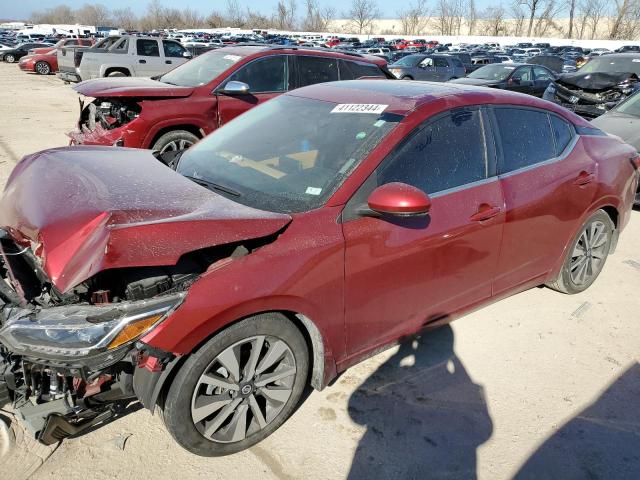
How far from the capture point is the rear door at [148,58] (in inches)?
588

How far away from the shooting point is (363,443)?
2.58 metres

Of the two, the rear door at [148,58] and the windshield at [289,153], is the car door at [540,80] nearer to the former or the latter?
the rear door at [148,58]

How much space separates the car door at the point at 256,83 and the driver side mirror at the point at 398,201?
4.64m

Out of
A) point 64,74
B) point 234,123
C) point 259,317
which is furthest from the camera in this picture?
point 64,74

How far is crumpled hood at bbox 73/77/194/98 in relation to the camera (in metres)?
5.90

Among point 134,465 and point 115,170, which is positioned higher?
point 115,170

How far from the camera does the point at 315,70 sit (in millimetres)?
7180

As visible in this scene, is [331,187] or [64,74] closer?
[331,187]

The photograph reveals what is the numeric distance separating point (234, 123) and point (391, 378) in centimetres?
204

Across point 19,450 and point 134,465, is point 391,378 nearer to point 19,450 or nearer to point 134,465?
point 134,465

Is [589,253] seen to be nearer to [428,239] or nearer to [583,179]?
[583,179]

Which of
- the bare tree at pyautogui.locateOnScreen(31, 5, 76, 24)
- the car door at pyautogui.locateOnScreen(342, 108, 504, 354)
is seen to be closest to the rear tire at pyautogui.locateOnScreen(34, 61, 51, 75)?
the car door at pyautogui.locateOnScreen(342, 108, 504, 354)

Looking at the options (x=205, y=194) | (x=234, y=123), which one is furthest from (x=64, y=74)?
(x=205, y=194)

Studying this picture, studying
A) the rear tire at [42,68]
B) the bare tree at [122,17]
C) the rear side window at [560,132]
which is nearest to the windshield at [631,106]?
the rear side window at [560,132]
